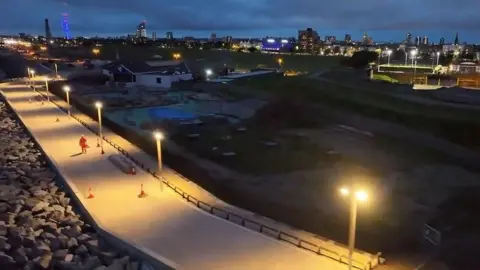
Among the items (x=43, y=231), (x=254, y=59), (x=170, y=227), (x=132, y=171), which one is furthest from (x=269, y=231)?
(x=254, y=59)

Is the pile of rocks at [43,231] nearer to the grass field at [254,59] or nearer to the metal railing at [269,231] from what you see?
the metal railing at [269,231]

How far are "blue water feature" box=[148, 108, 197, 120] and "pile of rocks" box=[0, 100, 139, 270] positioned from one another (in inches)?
841

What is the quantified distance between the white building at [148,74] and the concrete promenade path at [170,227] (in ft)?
152

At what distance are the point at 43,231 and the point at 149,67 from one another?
196 feet

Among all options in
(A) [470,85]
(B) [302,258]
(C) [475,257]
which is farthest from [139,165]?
(A) [470,85]

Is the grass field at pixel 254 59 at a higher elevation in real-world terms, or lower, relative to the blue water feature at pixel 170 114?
higher

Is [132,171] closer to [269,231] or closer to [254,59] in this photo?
[269,231]

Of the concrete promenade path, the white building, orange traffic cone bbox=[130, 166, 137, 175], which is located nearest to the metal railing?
the concrete promenade path

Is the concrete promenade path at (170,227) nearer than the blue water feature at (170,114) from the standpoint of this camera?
Yes

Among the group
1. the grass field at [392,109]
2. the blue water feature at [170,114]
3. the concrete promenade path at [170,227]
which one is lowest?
the blue water feature at [170,114]

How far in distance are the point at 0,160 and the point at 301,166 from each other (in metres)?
19.2

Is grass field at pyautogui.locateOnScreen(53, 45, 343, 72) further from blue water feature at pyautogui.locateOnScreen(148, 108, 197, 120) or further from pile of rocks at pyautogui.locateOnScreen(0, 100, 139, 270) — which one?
pile of rocks at pyautogui.locateOnScreen(0, 100, 139, 270)

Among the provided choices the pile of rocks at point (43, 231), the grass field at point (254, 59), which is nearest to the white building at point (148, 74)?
the grass field at point (254, 59)

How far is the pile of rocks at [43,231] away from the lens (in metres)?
14.3
